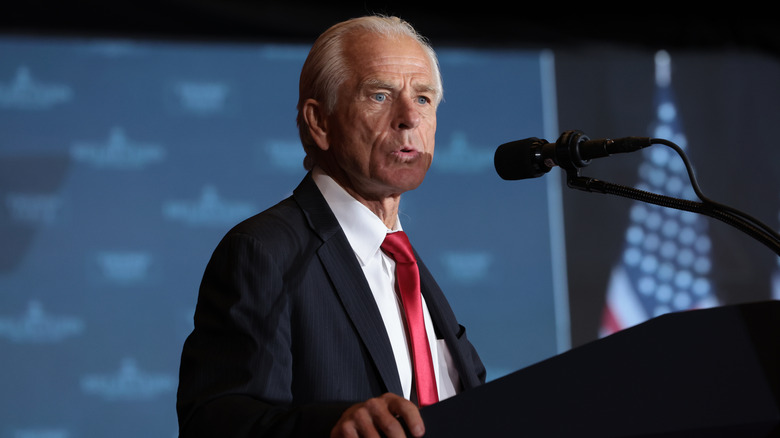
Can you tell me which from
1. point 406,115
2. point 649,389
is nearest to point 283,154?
point 406,115

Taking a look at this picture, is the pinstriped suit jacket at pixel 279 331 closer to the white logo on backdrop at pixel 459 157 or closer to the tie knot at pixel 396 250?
the tie knot at pixel 396 250

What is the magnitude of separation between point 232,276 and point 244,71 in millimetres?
2433

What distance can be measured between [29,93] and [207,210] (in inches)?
37.9

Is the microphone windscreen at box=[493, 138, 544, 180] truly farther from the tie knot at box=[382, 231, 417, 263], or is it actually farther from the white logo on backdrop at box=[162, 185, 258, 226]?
the white logo on backdrop at box=[162, 185, 258, 226]

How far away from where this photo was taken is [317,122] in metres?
1.65

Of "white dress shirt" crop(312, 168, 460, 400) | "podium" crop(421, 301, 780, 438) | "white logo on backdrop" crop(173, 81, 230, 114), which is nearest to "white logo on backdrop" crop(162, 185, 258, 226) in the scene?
"white logo on backdrop" crop(173, 81, 230, 114)

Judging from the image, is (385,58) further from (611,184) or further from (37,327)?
(37,327)

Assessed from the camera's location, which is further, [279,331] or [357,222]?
[357,222]

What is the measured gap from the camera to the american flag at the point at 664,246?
Result: 378cm

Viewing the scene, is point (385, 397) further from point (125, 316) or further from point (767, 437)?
point (125, 316)

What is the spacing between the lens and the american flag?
3.78 meters

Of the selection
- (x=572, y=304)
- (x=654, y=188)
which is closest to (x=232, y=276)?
(x=572, y=304)

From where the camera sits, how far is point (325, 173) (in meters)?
1.63

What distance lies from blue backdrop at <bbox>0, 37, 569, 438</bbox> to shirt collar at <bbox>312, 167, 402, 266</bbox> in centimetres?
193
